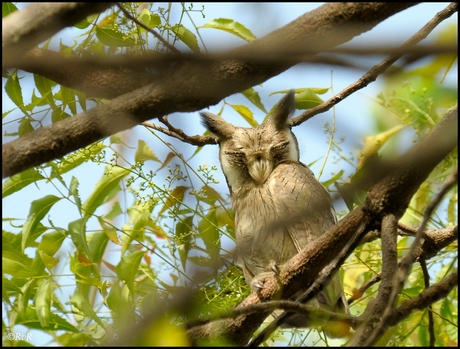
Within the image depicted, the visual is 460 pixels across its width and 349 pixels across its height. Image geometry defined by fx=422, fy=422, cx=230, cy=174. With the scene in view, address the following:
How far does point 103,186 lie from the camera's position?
7.97 feet

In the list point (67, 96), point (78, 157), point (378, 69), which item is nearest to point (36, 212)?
→ point (78, 157)

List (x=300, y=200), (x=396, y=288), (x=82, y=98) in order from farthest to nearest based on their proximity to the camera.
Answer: (x=300, y=200), (x=82, y=98), (x=396, y=288)

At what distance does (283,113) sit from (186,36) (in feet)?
4.23

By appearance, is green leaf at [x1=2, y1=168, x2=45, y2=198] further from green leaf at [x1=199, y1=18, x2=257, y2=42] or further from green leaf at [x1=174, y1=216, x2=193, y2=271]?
green leaf at [x1=199, y1=18, x2=257, y2=42]

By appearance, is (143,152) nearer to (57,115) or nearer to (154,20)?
(57,115)

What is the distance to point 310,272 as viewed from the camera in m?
1.69

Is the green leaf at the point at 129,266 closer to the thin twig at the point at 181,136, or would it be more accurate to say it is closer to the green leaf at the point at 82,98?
the thin twig at the point at 181,136

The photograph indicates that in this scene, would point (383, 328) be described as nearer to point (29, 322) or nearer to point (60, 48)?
point (60, 48)

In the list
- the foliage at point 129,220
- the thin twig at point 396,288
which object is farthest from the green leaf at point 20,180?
the thin twig at point 396,288

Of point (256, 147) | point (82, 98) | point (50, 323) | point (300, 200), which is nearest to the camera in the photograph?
point (82, 98)

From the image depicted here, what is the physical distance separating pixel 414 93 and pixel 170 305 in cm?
210

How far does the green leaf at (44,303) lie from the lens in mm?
1869

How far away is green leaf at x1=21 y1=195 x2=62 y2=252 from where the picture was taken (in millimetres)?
2041

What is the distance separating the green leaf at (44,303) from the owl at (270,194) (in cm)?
108
